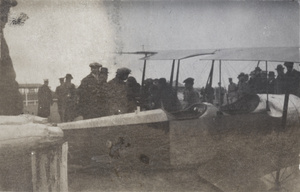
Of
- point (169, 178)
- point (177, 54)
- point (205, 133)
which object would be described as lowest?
point (169, 178)

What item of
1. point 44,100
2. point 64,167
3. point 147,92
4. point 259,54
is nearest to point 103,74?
point 147,92

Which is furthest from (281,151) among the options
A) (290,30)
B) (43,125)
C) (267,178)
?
(43,125)

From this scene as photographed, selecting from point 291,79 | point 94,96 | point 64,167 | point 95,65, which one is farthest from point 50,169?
point 291,79

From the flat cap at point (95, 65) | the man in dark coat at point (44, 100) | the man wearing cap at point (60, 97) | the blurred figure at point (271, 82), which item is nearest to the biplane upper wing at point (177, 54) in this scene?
the flat cap at point (95, 65)

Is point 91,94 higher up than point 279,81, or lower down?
lower down

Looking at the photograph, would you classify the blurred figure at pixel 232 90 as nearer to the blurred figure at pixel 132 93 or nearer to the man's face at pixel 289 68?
A: the man's face at pixel 289 68

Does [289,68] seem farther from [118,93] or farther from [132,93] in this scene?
[118,93]

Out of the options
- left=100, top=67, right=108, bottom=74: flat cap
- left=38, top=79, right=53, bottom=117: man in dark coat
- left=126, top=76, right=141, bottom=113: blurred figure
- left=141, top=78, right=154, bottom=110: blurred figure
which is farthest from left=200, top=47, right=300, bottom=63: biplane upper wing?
left=38, top=79, right=53, bottom=117: man in dark coat
